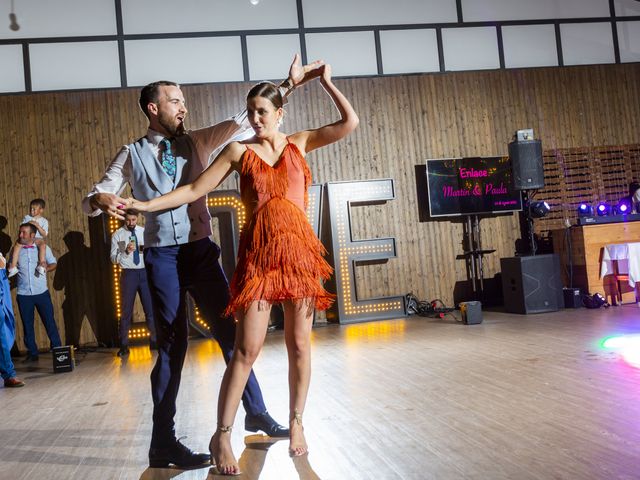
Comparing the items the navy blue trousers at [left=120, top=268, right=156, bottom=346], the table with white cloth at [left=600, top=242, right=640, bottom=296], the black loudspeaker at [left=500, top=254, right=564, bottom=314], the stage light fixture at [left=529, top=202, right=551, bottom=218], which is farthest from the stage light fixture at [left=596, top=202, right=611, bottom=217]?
the navy blue trousers at [left=120, top=268, right=156, bottom=346]

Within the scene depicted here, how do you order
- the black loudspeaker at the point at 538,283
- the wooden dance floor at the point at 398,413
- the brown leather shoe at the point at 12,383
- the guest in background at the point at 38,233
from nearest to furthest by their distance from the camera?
the wooden dance floor at the point at 398,413
the brown leather shoe at the point at 12,383
the guest in background at the point at 38,233
the black loudspeaker at the point at 538,283

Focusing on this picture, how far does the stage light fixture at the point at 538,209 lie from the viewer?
7.94m

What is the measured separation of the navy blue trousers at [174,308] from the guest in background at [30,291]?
4.91 meters

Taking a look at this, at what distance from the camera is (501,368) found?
432 cm

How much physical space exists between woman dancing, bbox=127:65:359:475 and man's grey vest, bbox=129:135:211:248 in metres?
0.24

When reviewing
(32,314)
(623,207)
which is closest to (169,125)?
(32,314)

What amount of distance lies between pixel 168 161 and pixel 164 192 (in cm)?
15

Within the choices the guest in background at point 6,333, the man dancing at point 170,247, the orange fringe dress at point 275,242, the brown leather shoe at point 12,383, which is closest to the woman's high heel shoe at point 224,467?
the man dancing at point 170,247

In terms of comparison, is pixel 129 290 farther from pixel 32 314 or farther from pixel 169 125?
pixel 169 125


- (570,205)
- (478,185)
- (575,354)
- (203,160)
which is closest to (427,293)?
(478,185)

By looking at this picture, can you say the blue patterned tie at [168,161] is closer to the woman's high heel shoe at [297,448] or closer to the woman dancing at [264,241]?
the woman dancing at [264,241]

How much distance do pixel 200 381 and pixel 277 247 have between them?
275cm

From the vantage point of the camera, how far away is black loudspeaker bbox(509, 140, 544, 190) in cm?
793

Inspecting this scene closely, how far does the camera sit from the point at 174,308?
8.95 feet
